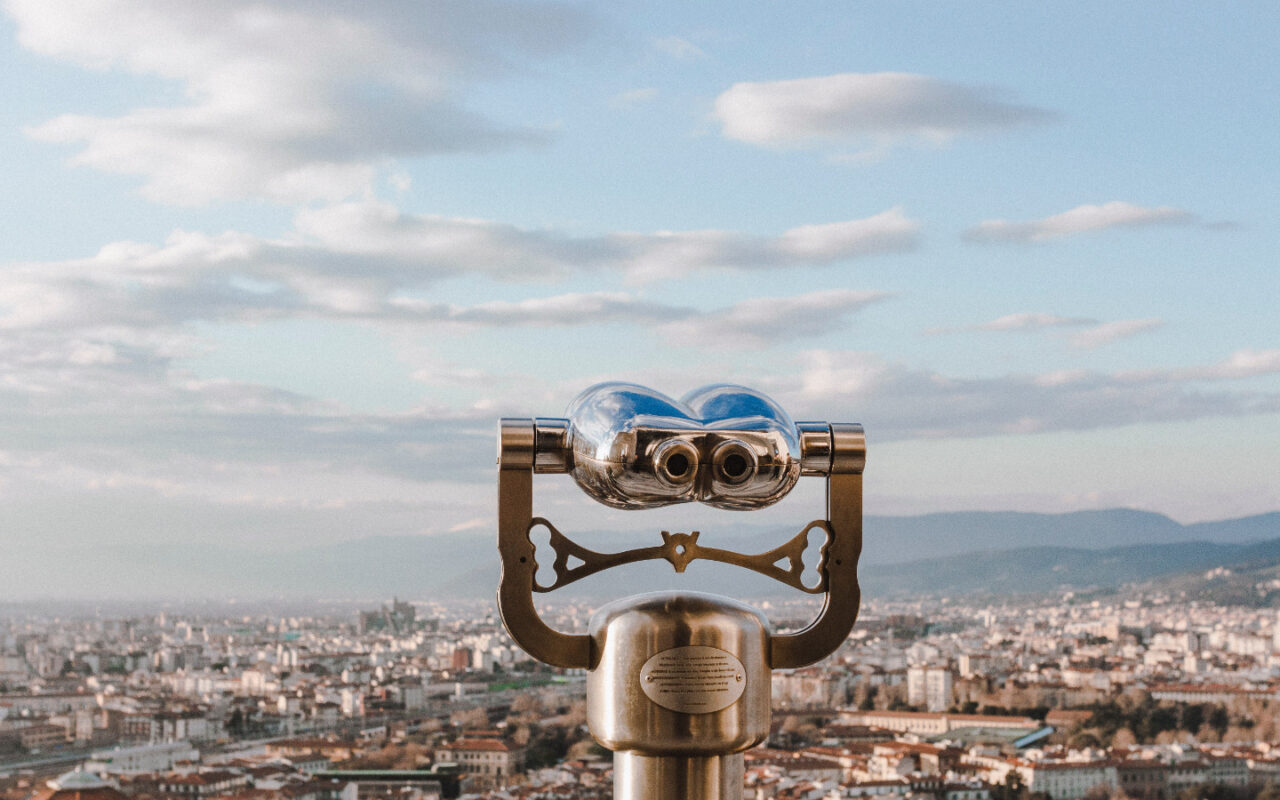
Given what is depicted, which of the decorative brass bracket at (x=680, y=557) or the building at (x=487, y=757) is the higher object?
the decorative brass bracket at (x=680, y=557)

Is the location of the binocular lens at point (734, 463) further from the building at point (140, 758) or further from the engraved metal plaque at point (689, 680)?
the building at point (140, 758)

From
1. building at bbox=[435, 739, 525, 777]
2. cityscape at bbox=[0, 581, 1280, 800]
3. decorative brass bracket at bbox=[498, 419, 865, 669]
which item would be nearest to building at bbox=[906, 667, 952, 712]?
cityscape at bbox=[0, 581, 1280, 800]

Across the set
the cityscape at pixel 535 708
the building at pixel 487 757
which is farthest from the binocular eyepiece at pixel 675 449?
the building at pixel 487 757

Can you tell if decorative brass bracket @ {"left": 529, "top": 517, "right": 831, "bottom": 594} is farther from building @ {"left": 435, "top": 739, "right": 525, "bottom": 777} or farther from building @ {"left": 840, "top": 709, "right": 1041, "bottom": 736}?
building @ {"left": 840, "top": 709, "right": 1041, "bottom": 736}

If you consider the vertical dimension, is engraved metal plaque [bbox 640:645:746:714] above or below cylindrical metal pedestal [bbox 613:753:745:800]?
above

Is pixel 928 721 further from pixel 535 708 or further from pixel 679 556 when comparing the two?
pixel 679 556

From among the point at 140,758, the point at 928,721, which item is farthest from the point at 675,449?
the point at 928,721

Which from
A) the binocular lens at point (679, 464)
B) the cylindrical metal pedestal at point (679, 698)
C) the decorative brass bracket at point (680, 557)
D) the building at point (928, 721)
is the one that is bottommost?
the building at point (928, 721)

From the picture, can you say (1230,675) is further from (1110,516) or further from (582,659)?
(582,659)
